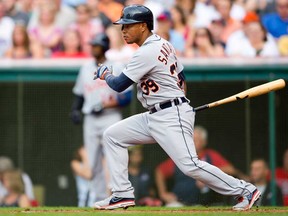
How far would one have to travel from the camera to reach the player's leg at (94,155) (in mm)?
11609

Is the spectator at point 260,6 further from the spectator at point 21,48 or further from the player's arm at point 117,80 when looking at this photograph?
the player's arm at point 117,80

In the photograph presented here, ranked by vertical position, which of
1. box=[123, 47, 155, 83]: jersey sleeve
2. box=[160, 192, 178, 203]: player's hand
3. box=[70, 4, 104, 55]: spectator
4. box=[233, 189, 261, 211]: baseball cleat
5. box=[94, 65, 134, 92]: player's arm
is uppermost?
box=[70, 4, 104, 55]: spectator

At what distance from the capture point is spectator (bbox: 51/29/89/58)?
13.1 meters

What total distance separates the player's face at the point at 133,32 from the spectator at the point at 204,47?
5.06 meters

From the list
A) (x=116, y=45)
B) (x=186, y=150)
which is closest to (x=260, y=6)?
(x=116, y=45)

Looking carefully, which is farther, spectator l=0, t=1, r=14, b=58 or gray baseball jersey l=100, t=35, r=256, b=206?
spectator l=0, t=1, r=14, b=58

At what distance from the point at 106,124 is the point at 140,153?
3.39 ft

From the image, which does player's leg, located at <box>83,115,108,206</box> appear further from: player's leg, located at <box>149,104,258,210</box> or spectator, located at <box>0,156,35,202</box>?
player's leg, located at <box>149,104,258,210</box>

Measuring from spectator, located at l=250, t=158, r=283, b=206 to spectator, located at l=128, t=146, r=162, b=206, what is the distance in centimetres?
136

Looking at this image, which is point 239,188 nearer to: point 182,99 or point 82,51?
point 182,99

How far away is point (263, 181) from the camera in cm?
1218

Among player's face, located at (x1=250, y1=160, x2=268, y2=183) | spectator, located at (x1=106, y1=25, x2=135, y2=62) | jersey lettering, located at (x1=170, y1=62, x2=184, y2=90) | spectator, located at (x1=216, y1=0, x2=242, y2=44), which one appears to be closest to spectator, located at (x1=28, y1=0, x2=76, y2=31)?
spectator, located at (x1=106, y1=25, x2=135, y2=62)

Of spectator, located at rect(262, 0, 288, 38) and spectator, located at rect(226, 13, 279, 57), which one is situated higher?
spectator, located at rect(262, 0, 288, 38)

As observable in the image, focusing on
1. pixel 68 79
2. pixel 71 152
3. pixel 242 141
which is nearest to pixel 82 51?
pixel 68 79
